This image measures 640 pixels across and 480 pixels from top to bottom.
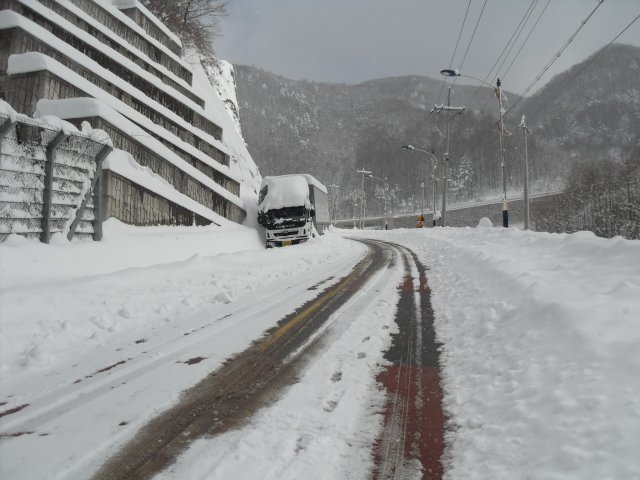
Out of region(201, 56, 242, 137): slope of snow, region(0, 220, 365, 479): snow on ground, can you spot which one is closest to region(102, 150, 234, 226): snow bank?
region(0, 220, 365, 479): snow on ground

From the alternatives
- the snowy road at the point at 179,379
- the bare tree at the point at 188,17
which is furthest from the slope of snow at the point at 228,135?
the snowy road at the point at 179,379

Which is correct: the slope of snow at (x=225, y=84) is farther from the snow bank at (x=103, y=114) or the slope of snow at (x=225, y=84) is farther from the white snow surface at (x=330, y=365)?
the white snow surface at (x=330, y=365)

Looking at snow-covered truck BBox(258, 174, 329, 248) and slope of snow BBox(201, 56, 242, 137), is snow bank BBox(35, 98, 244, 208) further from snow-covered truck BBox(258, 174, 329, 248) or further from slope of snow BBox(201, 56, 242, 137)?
slope of snow BBox(201, 56, 242, 137)

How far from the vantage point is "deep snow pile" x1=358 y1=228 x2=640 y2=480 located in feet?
7.39

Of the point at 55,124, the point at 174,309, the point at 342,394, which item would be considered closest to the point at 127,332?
the point at 174,309

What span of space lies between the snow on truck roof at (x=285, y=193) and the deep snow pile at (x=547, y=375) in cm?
1240

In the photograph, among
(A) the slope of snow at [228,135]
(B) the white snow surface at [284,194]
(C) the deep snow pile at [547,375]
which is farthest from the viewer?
(A) the slope of snow at [228,135]

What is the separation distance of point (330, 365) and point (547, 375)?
205cm

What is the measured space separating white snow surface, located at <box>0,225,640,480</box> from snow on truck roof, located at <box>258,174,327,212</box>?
9.83m

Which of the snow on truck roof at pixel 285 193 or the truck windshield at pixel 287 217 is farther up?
the snow on truck roof at pixel 285 193

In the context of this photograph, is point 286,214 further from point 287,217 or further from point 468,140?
point 468,140

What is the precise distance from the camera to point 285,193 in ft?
61.3

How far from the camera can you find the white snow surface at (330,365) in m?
2.41

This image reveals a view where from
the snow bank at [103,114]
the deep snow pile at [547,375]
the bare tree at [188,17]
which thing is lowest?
the deep snow pile at [547,375]
